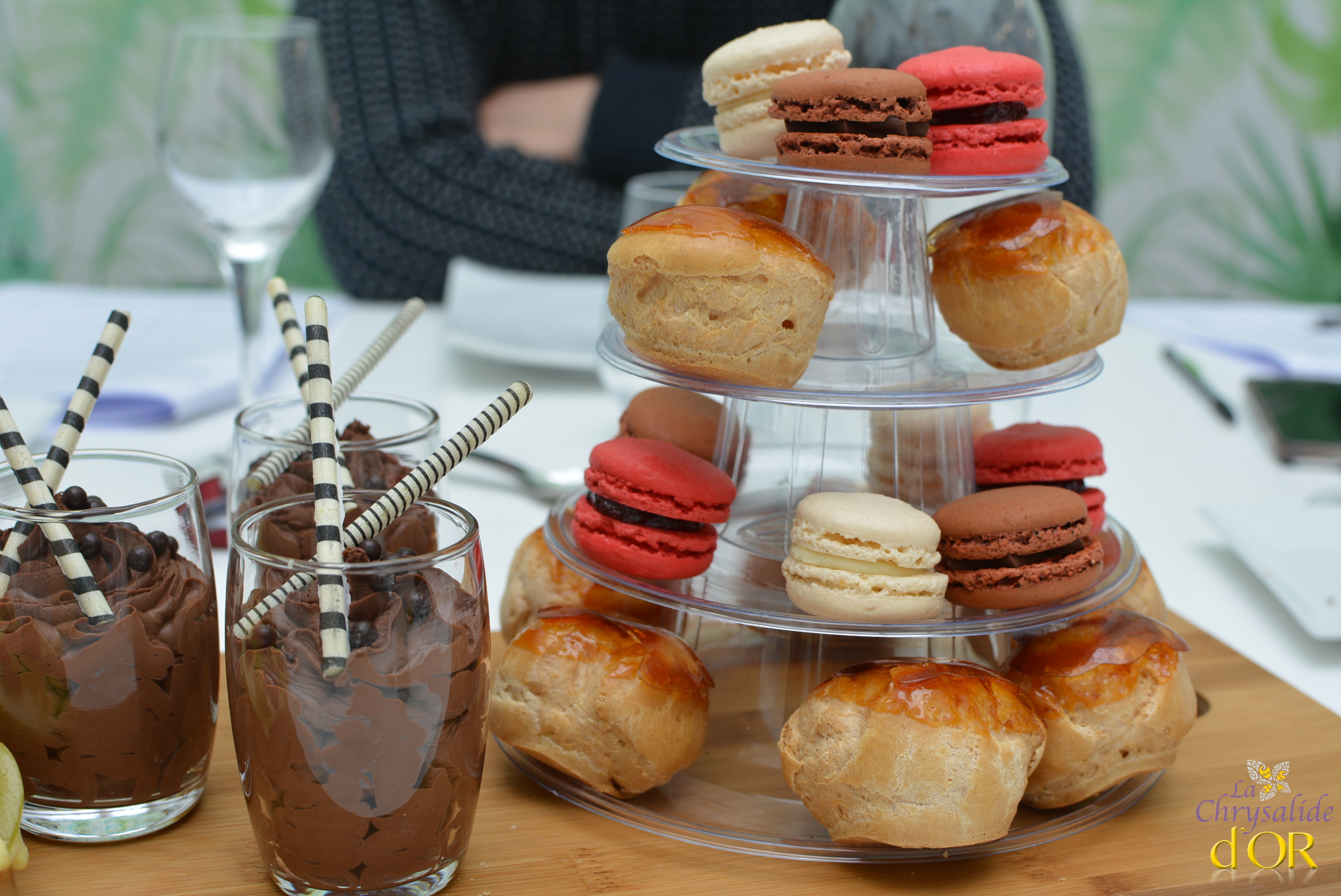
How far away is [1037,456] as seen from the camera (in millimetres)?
789

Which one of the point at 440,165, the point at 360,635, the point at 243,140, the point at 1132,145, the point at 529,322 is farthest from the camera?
the point at 1132,145

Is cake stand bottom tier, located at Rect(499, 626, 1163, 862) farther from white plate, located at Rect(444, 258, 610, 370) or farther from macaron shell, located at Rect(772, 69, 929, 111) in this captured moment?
white plate, located at Rect(444, 258, 610, 370)

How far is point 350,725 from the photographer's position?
57 centimetres

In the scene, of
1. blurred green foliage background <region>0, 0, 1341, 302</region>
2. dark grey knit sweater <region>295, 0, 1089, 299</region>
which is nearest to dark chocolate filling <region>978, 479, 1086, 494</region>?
dark grey knit sweater <region>295, 0, 1089, 299</region>

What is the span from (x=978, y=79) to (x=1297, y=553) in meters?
0.60

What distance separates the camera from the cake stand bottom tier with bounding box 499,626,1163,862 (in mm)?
679

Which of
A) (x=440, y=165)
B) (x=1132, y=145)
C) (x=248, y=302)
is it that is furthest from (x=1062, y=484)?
(x=1132, y=145)

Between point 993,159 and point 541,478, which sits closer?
point 993,159

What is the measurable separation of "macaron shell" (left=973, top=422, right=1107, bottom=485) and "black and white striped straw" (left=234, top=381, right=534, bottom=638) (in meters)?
0.35

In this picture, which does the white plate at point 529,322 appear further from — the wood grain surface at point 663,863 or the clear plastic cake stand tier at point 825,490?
the wood grain surface at point 663,863

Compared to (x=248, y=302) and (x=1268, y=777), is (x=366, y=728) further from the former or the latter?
(x=248, y=302)

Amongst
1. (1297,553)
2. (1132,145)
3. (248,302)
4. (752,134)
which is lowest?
(1132,145)

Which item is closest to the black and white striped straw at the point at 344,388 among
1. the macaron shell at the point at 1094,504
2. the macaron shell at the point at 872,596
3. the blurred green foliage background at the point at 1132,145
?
the macaron shell at the point at 872,596

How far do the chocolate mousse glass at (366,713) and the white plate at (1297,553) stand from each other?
70 centimetres
